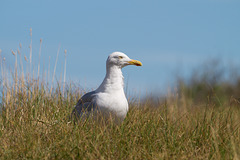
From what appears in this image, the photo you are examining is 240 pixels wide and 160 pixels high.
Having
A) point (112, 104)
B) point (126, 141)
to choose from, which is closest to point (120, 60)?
point (112, 104)

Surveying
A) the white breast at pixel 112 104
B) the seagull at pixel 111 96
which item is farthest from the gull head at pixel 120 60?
the white breast at pixel 112 104

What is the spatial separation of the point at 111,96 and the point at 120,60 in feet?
2.04

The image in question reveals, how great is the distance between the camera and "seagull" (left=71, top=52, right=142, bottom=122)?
4.83m

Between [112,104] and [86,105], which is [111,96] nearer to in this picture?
[112,104]

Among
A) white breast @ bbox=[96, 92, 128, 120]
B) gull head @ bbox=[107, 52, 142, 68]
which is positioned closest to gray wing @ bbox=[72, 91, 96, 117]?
white breast @ bbox=[96, 92, 128, 120]

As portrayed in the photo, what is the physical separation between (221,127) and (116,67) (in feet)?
5.93

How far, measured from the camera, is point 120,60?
201 inches

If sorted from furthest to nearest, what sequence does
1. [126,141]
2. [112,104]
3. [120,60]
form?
[120,60]
[112,104]
[126,141]

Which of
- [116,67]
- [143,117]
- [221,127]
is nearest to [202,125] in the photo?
[221,127]

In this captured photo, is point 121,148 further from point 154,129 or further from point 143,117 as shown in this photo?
point 143,117

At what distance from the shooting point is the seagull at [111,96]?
15.8ft

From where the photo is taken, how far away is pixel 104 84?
5.03 metres

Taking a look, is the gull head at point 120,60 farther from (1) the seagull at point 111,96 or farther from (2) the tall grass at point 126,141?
(2) the tall grass at point 126,141

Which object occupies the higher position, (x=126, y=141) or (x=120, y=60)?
(x=120, y=60)
